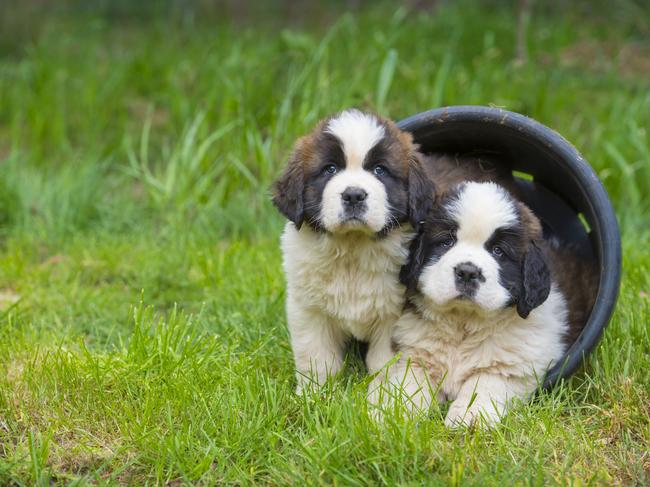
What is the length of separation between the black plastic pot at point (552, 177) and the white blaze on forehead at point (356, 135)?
1.97ft

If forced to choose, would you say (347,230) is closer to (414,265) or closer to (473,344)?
(414,265)

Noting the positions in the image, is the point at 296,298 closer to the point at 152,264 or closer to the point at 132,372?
the point at 132,372

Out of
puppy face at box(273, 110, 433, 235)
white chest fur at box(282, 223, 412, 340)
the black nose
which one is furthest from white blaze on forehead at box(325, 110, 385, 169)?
white chest fur at box(282, 223, 412, 340)

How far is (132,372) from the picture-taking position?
11.9 feet

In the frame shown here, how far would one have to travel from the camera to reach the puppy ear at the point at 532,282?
3604mm

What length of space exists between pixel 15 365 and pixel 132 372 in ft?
1.92

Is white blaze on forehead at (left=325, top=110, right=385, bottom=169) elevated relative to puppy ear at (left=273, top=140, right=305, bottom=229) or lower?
elevated

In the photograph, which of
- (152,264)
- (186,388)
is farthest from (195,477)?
(152,264)

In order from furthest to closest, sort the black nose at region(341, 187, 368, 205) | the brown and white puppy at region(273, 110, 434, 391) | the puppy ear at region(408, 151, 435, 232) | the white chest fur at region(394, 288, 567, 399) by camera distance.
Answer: the white chest fur at region(394, 288, 567, 399) → the puppy ear at region(408, 151, 435, 232) → the brown and white puppy at region(273, 110, 434, 391) → the black nose at region(341, 187, 368, 205)

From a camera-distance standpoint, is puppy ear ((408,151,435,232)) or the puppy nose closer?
the puppy nose

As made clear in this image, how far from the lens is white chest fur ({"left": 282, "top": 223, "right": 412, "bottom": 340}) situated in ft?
12.0

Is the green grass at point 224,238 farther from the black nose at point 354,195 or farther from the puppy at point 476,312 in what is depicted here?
the black nose at point 354,195

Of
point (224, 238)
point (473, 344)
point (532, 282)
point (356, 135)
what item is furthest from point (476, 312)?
point (224, 238)

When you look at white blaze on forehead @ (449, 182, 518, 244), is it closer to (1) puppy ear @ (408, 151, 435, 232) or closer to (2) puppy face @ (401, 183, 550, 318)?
(2) puppy face @ (401, 183, 550, 318)
